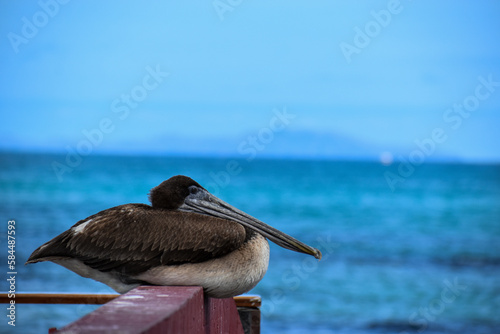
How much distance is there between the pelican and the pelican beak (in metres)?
0.23

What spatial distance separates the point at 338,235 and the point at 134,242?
2309 cm

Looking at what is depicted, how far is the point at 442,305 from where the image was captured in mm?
15250

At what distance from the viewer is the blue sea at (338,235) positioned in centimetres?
1402

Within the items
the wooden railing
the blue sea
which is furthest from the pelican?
the blue sea

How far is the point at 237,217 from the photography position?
3.55 metres

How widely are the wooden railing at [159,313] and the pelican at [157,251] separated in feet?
0.47

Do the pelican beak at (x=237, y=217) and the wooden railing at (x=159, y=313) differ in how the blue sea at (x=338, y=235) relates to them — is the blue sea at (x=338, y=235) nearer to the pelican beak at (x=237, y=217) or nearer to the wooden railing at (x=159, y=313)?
the wooden railing at (x=159, y=313)

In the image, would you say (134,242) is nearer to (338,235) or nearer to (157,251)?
(157,251)

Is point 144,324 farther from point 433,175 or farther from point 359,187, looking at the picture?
point 433,175

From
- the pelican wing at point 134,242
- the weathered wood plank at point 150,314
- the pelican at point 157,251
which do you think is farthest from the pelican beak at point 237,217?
the weathered wood plank at point 150,314

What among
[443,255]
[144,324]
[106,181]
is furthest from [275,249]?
[106,181]

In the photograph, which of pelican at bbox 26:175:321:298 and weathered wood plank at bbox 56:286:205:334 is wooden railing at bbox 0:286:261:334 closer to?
weathered wood plank at bbox 56:286:205:334

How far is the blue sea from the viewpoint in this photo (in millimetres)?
14023

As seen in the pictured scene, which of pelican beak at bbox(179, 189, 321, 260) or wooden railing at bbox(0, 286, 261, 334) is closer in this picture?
wooden railing at bbox(0, 286, 261, 334)
